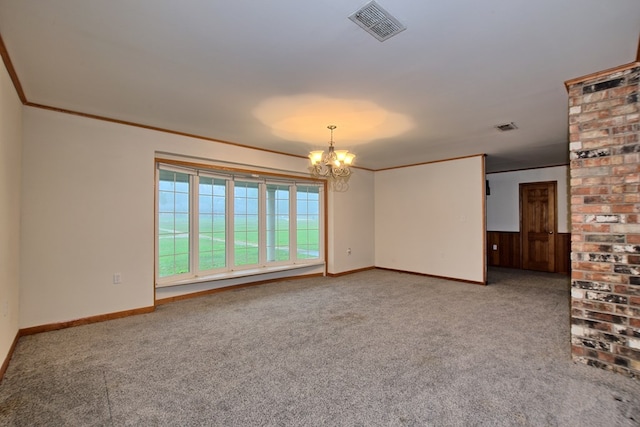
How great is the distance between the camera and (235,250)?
5129 millimetres

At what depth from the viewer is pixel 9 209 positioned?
2.57 m

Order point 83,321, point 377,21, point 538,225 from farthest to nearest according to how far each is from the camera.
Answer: point 538,225, point 83,321, point 377,21

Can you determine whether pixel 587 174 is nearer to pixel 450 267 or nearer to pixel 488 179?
pixel 450 267

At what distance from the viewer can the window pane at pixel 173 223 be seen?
4293mm

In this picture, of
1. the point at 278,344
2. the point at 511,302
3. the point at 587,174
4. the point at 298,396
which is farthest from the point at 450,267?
the point at 298,396

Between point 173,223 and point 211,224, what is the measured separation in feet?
1.90

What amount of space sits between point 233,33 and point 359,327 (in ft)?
9.61

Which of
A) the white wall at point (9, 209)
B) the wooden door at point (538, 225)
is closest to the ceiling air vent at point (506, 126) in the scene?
the wooden door at point (538, 225)

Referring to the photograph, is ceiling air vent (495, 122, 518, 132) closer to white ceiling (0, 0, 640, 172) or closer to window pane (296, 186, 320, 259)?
white ceiling (0, 0, 640, 172)

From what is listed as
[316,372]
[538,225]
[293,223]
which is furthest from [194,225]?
[538,225]

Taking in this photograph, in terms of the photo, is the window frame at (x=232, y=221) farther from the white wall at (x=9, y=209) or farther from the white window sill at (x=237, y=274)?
the white wall at (x=9, y=209)

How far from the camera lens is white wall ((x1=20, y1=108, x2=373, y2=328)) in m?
3.18

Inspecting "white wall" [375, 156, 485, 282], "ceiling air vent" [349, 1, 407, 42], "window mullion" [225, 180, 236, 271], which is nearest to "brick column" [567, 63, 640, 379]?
"ceiling air vent" [349, 1, 407, 42]

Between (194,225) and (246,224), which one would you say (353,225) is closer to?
(246,224)
